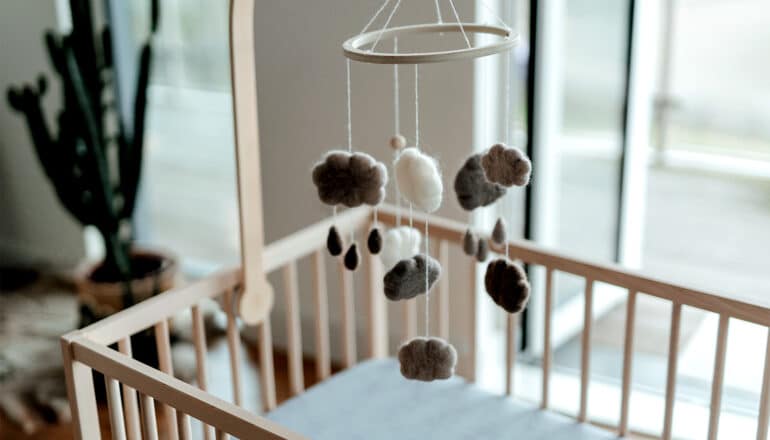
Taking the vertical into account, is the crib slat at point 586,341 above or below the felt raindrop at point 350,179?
below

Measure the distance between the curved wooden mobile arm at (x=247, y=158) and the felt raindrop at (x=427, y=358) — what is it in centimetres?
46

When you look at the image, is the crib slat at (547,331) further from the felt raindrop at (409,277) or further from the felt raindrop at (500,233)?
the felt raindrop at (409,277)

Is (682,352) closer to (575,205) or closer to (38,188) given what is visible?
(575,205)

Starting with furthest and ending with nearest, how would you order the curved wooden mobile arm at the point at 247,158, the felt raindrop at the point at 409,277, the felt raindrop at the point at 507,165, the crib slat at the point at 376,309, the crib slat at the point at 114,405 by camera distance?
the crib slat at the point at 376,309, the curved wooden mobile arm at the point at 247,158, the crib slat at the point at 114,405, the felt raindrop at the point at 409,277, the felt raindrop at the point at 507,165

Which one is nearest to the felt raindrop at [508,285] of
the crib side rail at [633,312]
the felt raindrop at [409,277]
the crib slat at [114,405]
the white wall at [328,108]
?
the felt raindrop at [409,277]

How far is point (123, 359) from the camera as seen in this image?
5.46 ft

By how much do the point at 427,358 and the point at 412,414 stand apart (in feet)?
1.03

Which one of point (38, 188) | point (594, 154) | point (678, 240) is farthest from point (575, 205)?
point (38, 188)

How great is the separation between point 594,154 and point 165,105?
142cm

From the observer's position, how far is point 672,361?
1794 millimetres

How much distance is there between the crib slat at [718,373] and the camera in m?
1.69

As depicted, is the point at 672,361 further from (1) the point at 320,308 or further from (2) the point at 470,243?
(1) the point at 320,308

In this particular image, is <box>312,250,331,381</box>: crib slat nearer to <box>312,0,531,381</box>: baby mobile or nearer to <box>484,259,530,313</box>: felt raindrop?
<box>312,0,531,381</box>: baby mobile

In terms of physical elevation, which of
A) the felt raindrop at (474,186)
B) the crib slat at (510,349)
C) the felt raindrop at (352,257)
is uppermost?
the felt raindrop at (474,186)
